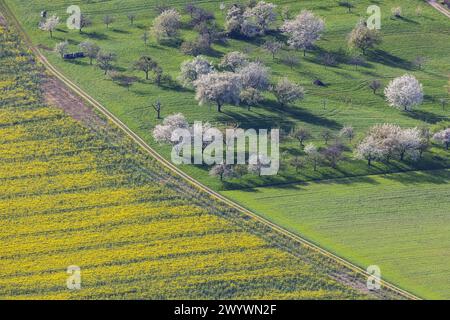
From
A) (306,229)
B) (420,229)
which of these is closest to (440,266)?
(420,229)

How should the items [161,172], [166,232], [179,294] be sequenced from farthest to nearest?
[161,172] < [166,232] < [179,294]

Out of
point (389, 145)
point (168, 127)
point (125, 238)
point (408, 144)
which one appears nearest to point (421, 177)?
point (408, 144)

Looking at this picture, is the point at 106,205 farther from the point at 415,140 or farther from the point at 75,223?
the point at 415,140

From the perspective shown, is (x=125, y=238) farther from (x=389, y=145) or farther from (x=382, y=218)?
(x=389, y=145)

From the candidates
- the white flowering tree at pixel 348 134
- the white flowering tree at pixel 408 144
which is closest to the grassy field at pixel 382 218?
the white flowering tree at pixel 408 144

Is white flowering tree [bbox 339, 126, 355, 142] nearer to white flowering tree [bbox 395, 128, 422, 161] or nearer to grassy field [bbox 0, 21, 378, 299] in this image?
white flowering tree [bbox 395, 128, 422, 161]
